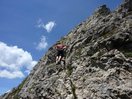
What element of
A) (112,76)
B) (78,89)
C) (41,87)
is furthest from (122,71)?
(41,87)

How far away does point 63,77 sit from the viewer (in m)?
39.3

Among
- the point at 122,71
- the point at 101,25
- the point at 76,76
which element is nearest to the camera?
the point at 122,71

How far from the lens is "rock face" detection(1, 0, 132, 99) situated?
110 ft

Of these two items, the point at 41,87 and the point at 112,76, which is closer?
the point at 112,76

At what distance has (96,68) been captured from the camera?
37031 mm

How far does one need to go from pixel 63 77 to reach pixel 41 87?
3840mm

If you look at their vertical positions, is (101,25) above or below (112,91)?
above

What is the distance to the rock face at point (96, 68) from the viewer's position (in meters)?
33.6

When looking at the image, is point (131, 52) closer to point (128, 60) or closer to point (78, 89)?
point (128, 60)

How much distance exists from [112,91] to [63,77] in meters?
9.09

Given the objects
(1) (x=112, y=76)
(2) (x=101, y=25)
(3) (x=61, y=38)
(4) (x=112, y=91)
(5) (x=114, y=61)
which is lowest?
(4) (x=112, y=91)

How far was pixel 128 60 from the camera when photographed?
36.5 meters

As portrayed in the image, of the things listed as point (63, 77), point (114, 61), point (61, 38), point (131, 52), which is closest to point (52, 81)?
point (63, 77)

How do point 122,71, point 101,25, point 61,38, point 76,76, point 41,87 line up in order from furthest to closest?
point 61,38 < point 101,25 < point 41,87 < point 76,76 < point 122,71
